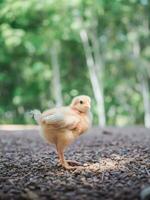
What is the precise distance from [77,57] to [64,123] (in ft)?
59.6

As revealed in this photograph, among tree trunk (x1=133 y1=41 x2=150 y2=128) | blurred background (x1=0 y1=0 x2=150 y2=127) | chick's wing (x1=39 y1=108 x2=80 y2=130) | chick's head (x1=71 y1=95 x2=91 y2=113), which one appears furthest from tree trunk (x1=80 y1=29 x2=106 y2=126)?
chick's wing (x1=39 y1=108 x2=80 y2=130)

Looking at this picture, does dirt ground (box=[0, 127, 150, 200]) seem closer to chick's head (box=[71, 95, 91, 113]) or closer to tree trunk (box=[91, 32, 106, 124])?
chick's head (box=[71, 95, 91, 113])

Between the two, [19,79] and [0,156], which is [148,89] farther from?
[0,156]

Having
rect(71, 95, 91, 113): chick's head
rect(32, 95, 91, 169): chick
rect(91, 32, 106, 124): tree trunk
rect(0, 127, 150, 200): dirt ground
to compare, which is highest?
rect(91, 32, 106, 124): tree trunk

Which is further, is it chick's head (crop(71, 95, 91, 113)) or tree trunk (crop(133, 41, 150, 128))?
tree trunk (crop(133, 41, 150, 128))

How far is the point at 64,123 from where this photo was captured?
4383mm

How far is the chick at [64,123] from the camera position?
439 centimetres

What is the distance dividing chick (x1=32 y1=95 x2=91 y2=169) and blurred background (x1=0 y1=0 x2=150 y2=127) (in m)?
12.0

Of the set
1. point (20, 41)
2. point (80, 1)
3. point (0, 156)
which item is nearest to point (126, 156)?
point (0, 156)

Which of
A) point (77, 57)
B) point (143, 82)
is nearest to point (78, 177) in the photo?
point (143, 82)

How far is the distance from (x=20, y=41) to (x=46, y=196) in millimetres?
14946

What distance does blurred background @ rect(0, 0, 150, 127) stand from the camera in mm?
17578

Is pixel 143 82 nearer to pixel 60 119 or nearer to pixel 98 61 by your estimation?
pixel 98 61

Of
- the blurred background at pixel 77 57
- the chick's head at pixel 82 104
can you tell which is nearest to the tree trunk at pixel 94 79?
the blurred background at pixel 77 57
